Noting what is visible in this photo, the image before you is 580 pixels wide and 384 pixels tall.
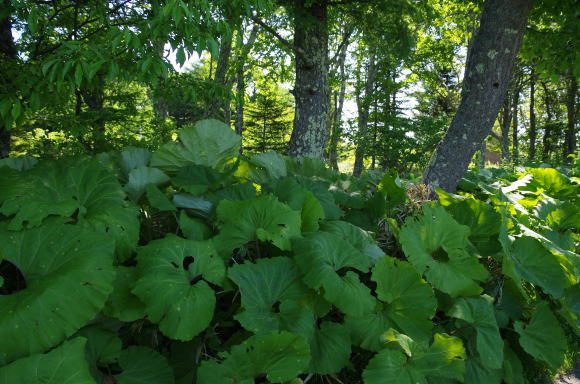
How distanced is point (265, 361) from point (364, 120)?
1713 centimetres

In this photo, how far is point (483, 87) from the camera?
12.9ft

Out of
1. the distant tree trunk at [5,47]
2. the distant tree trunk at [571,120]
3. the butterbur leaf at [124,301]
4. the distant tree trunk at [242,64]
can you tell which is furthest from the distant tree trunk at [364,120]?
the butterbur leaf at [124,301]

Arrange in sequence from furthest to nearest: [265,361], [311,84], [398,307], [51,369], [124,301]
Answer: [311,84] → [398,307] → [124,301] → [265,361] → [51,369]

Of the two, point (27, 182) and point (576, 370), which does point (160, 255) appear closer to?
point (27, 182)

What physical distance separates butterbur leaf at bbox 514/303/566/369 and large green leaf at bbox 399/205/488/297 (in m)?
0.42

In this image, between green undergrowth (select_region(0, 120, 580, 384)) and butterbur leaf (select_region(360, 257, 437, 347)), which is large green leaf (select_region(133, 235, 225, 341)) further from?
butterbur leaf (select_region(360, 257, 437, 347))

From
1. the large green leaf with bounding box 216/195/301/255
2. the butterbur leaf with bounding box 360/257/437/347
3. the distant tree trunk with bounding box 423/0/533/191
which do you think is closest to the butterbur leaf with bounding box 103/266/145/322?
the large green leaf with bounding box 216/195/301/255

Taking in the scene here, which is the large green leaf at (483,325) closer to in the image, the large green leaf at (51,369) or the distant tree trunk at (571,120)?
the large green leaf at (51,369)

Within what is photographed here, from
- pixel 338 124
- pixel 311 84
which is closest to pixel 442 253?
pixel 311 84

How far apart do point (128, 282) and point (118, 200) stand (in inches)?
16.0

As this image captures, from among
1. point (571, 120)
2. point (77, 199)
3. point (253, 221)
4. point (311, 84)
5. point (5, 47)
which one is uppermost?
point (571, 120)

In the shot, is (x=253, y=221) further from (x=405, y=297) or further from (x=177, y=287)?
(x=405, y=297)

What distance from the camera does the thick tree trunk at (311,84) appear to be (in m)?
6.23

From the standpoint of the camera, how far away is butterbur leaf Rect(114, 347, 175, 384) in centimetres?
121
